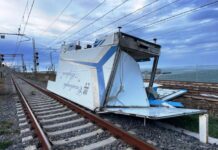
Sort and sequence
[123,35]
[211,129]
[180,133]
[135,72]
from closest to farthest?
[180,133], [211,129], [123,35], [135,72]

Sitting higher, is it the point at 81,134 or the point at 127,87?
the point at 127,87

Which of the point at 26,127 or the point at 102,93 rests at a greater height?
the point at 102,93

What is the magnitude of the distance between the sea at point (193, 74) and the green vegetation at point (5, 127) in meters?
21.6

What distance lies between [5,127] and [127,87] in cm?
445

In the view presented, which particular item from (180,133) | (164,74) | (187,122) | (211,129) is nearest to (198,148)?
(180,133)

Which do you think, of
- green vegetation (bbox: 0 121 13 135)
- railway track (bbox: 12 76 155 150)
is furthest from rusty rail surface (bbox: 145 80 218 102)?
green vegetation (bbox: 0 121 13 135)

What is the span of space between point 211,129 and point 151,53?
4.05 metres

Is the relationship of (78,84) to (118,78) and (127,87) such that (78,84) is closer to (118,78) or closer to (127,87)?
(118,78)

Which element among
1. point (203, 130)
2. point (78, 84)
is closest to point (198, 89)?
point (78, 84)

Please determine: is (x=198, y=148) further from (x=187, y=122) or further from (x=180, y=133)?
(x=187, y=122)

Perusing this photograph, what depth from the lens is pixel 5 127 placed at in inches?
323

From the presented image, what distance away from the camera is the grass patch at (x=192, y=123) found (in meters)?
7.37

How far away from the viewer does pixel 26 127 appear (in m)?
7.89

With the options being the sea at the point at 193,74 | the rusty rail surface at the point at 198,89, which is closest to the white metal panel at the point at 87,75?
the rusty rail surface at the point at 198,89
